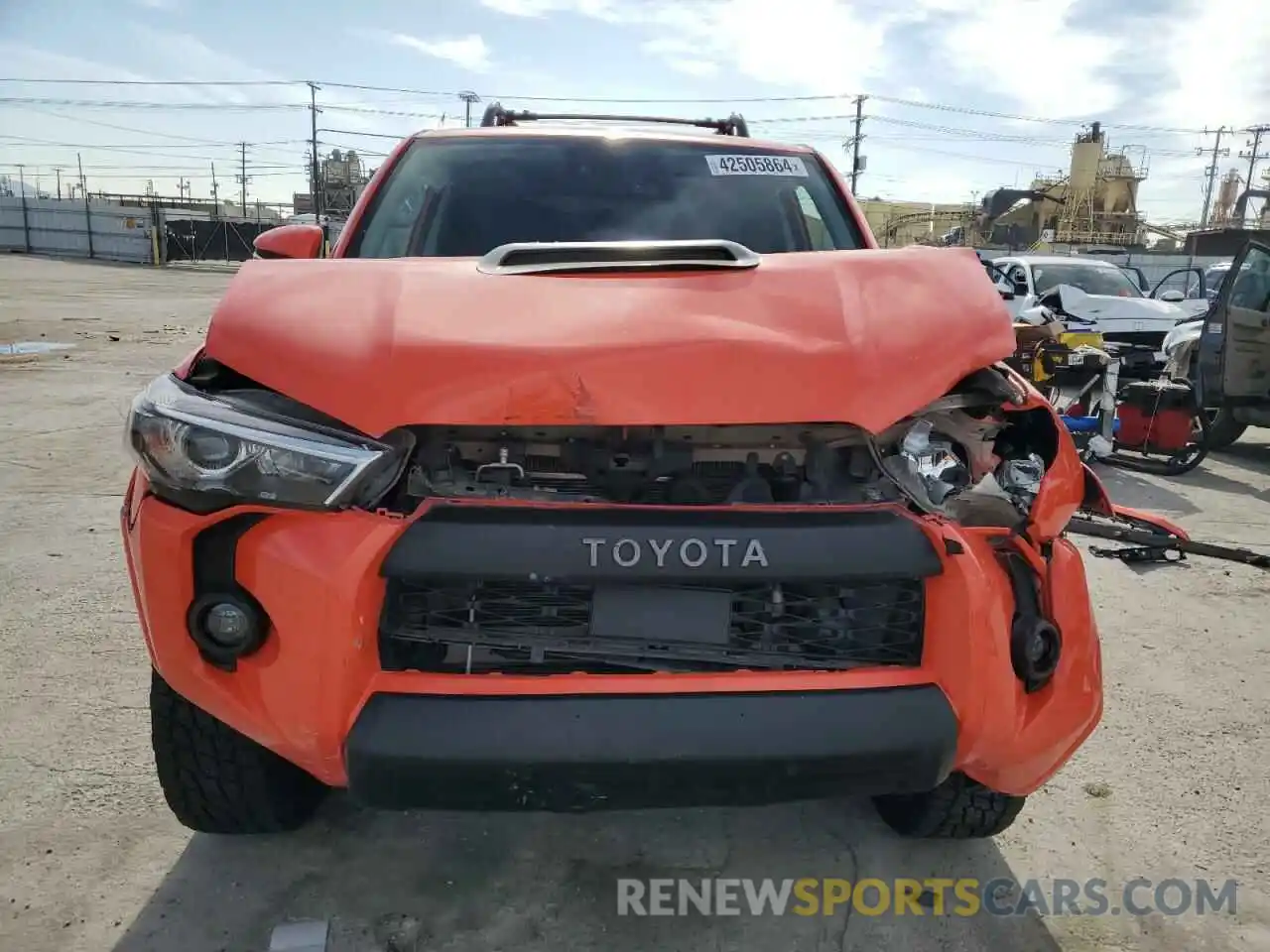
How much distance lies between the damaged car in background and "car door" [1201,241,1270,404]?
6.50m

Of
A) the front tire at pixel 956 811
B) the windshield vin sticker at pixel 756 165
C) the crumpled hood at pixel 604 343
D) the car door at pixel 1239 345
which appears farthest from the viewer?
the car door at pixel 1239 345

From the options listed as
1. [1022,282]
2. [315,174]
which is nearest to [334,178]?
[315,174]

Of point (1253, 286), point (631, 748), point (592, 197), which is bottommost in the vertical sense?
point (631, 748)

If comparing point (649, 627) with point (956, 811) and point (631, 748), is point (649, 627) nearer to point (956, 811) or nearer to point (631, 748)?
point (631, 748)

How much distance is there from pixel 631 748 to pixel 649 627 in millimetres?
248

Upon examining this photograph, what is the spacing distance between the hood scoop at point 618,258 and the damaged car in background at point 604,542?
0.20 ft

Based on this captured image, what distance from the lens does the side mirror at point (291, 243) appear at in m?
2.92

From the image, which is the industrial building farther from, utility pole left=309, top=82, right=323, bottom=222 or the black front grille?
the black front grille

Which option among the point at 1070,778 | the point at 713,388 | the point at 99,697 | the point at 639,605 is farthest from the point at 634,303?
the point at 99,697

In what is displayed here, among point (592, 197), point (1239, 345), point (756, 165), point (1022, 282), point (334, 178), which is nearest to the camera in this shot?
point (592, 197)

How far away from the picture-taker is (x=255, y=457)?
171 centimetres

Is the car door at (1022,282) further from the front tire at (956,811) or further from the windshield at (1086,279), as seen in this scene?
the front tire at (956,811)

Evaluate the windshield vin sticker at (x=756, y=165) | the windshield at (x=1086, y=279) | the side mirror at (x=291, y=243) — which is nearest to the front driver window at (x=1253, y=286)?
the windshield at (x=1086, y=279)

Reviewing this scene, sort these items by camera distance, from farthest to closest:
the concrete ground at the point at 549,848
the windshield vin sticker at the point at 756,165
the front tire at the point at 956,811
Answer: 1. the windshield vin sticker at the point at 756,165
2. the front tire at the point at 956,811
3. the concrete ground at the point at 549,848
